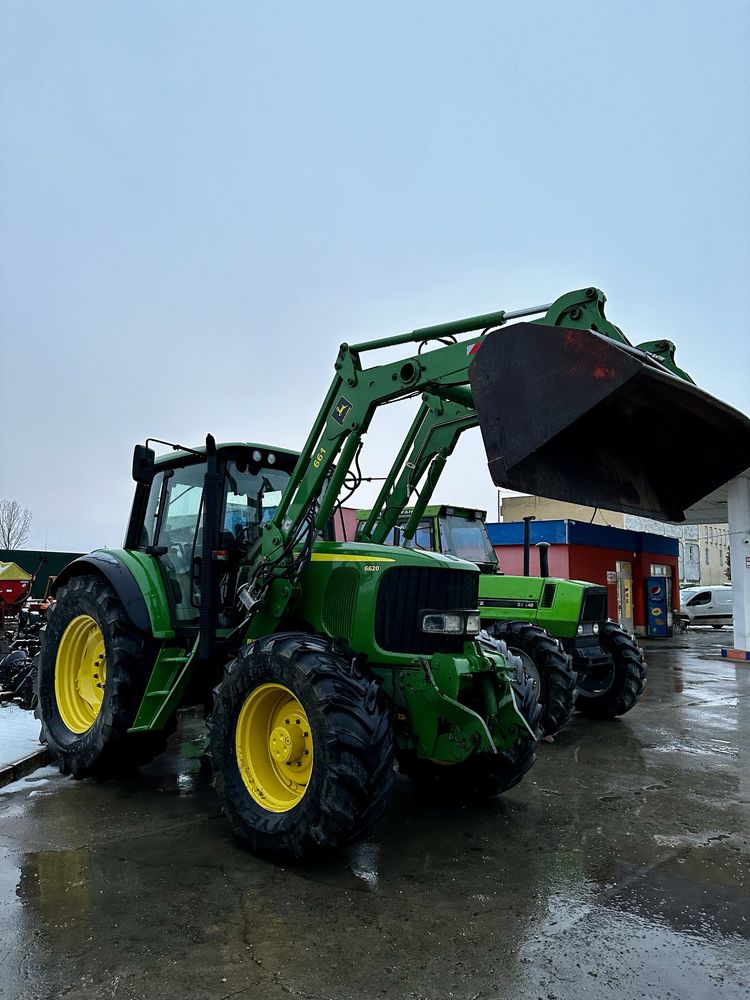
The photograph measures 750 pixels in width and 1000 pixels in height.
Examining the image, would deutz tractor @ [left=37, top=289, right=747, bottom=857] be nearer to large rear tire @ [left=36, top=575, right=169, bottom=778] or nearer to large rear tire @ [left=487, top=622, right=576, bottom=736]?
large rear tire @ [left=36, top=575, right=169, bottom=778]

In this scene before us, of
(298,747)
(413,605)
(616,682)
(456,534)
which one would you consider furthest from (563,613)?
(298,747)

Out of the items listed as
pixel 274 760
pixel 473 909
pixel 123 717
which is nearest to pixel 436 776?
pixel 274 760

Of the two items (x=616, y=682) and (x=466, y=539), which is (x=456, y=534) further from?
(x=616, y=682)

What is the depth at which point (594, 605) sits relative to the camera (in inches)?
338

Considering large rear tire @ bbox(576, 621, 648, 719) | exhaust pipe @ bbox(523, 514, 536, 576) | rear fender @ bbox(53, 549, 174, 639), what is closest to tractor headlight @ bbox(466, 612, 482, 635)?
rear fender @ bbox(53, 549, 174, 639)

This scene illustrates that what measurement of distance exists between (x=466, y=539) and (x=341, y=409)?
413cm

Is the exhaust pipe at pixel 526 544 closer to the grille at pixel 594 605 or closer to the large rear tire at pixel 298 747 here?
the grille at pixel 594 605

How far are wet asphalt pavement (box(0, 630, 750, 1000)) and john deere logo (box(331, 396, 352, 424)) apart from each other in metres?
2.59

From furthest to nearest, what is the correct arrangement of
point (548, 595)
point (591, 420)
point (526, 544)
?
point (526, 544), point (548, 595), point (591, 420)

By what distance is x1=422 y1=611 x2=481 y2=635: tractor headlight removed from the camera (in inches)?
186

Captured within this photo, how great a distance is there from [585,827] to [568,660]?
2583 millimetres

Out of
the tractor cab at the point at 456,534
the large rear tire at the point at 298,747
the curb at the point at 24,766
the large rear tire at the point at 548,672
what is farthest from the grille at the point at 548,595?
the curb at the point at 24,766

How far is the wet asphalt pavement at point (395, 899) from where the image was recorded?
2.89 meters

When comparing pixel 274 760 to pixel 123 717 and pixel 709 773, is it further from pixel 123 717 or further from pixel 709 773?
pixel 709 773
